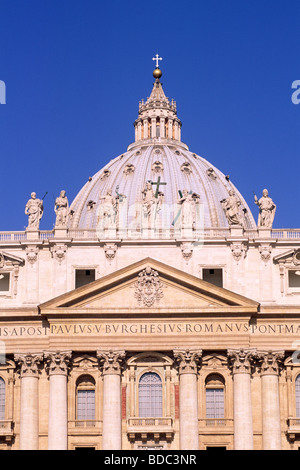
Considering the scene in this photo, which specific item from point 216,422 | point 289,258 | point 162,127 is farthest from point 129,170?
point 216,422

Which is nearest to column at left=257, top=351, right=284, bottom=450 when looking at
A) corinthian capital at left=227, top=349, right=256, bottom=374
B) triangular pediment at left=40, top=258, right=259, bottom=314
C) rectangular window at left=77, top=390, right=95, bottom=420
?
corinthian capital at left=227, top=349, right=256, bottom=374

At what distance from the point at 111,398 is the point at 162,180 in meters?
66.0

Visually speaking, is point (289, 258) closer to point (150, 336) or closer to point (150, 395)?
point (150, 336)

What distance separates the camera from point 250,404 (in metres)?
79.2

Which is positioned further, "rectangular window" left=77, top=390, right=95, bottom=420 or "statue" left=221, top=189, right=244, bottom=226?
"statue" left=221, top=189, right=244, bottom=226

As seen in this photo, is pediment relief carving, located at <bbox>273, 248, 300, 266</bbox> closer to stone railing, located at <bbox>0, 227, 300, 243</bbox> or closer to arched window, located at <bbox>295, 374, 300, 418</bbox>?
stone railing, located at <bbox>0, 227, 300, 243</bbox>

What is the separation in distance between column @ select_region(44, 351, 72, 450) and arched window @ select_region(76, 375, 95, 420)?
1.24 m

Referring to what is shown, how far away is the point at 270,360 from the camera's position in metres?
80.0

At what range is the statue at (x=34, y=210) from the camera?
8331 cm

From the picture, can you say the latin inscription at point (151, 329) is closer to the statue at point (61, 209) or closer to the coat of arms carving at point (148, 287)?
the coat of arms carving at point (148, 287)

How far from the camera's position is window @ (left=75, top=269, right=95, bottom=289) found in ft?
271
